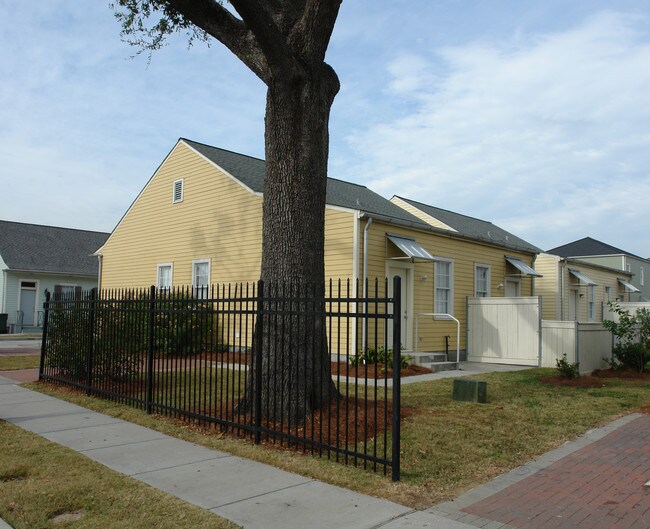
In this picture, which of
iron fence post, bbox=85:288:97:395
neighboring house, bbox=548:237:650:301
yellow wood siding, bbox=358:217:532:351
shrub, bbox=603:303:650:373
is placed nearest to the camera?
iron fence post, bbox=85:288:97:395

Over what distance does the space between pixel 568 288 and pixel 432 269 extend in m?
9.56

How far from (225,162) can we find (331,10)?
34.5ft

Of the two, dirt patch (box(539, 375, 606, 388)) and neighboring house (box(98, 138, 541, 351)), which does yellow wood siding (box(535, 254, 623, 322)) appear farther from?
dirt patch (box(539, 375, 606, 388))

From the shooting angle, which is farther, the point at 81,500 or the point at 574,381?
the point at 574,381

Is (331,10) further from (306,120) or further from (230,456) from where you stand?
(230,456)

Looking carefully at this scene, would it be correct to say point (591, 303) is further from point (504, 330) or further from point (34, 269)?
point (34, 269)

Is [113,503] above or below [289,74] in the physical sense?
below

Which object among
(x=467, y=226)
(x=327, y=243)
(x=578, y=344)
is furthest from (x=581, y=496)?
(x=467, y=226)

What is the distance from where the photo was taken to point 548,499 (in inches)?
187

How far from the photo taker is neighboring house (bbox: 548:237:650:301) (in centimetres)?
3216

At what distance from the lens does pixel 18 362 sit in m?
14.9

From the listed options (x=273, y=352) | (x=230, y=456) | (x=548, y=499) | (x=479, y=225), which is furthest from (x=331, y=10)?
(x=479, y=225)

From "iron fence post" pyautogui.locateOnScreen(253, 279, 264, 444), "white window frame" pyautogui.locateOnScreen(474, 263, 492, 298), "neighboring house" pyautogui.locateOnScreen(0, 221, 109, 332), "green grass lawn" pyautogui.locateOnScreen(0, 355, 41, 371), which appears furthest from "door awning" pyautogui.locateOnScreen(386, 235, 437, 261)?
"neighboring house" pyautogui.locateOnScreen(0, 221, 109, 332)

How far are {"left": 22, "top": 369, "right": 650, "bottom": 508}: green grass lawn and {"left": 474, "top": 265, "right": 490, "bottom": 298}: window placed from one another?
21.2ft
